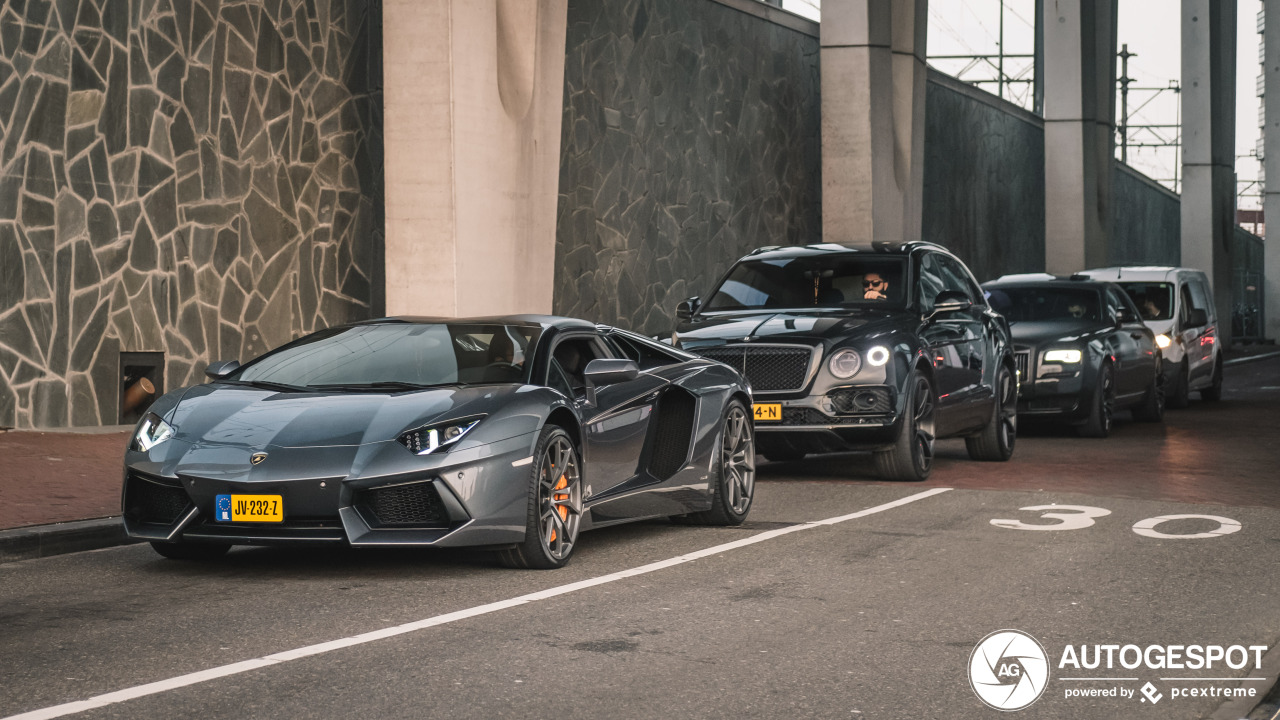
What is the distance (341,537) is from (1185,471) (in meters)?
8.92

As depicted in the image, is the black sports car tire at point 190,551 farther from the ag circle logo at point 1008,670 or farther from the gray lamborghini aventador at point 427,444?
the ag circle logo at point 1008,670

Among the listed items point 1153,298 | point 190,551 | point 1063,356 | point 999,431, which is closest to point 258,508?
point 190,551

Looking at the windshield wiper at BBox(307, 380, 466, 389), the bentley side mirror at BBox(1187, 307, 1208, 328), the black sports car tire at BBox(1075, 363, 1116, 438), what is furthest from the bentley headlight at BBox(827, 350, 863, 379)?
the bentley side mirror at BBox(1187, 307, 1208, 328)

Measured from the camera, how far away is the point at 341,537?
295 inches

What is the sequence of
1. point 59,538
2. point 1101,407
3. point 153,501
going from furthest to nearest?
point 1101,407, point 59,538, point 153,501

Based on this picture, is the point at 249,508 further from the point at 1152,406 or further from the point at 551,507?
the point at 1152,406

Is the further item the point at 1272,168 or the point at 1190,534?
the point at 1272,168

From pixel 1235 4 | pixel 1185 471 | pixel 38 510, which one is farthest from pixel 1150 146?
pixel 38 510

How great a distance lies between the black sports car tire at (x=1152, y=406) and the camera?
66.9 feet

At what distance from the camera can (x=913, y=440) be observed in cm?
1289

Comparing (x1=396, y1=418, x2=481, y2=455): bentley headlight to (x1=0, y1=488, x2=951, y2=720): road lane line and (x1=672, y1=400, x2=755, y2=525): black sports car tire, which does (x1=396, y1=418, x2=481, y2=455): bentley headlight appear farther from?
(x1=672, y1=400, x2=755, y2=525): black sports car tire

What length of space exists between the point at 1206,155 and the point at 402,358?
45457 millimetres

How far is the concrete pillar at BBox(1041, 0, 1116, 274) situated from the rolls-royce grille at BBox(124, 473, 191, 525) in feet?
118

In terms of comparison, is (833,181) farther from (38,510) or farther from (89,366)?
(38,510)
